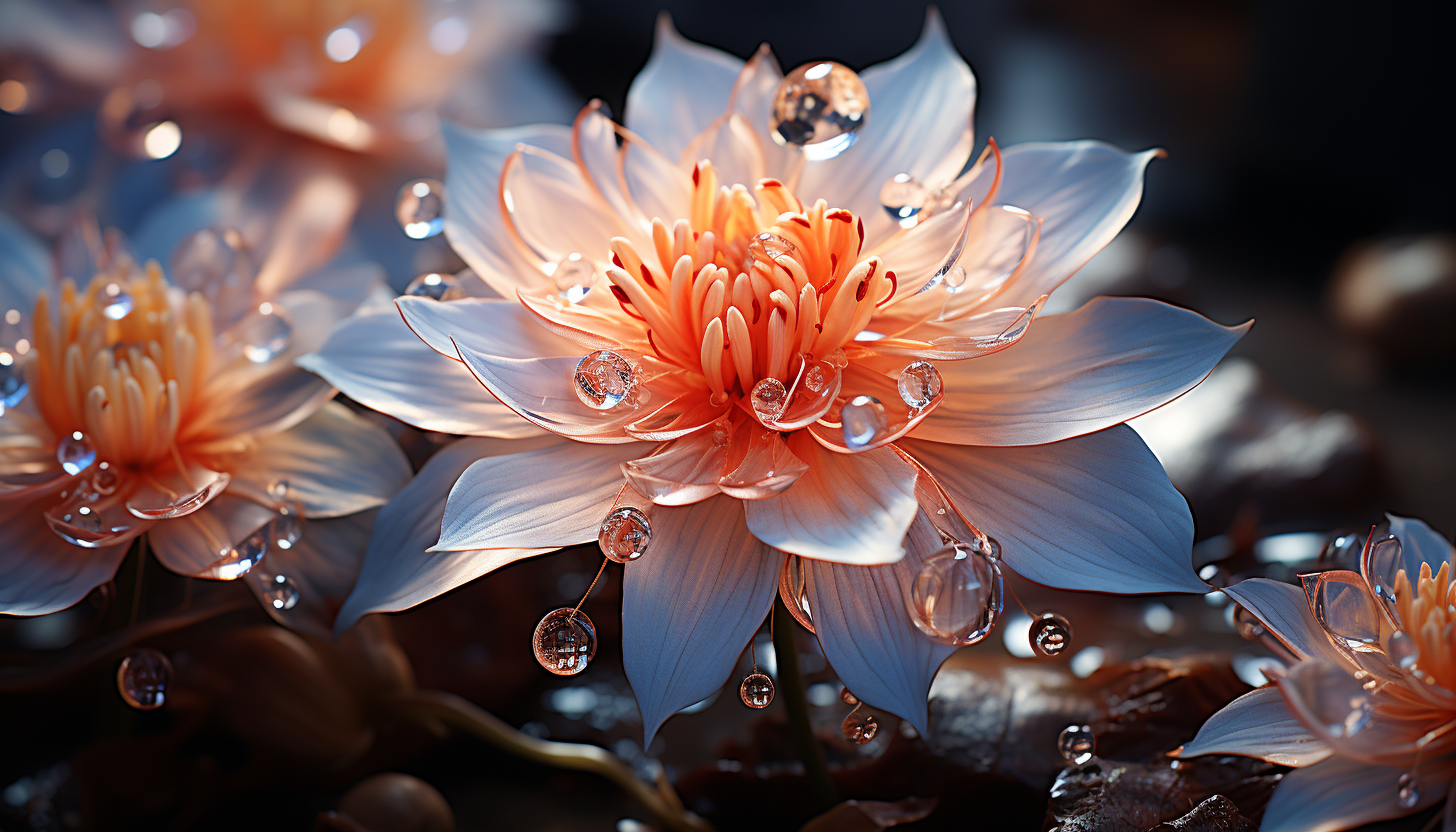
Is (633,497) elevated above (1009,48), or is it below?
above

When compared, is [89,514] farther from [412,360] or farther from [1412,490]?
[1412,490]

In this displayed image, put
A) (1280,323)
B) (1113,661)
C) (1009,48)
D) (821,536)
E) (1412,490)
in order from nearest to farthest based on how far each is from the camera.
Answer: (821,536) → (1113,661) → (1412,490) → (1280,323) → (1009,48)

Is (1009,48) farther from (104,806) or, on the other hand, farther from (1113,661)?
(104,806)

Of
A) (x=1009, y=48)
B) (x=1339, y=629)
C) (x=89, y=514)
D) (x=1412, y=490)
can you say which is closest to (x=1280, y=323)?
(x=1412, y=490)

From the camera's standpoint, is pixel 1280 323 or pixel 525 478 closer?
pixel 525 478

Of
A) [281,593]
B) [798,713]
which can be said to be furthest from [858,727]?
[281,593]

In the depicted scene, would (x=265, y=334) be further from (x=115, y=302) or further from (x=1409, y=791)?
(x=1409, y=791)

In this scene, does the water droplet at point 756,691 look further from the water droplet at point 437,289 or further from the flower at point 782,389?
the water droplet at point 437,289

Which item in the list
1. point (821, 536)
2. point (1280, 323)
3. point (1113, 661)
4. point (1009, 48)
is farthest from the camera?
point (1009, 48)
